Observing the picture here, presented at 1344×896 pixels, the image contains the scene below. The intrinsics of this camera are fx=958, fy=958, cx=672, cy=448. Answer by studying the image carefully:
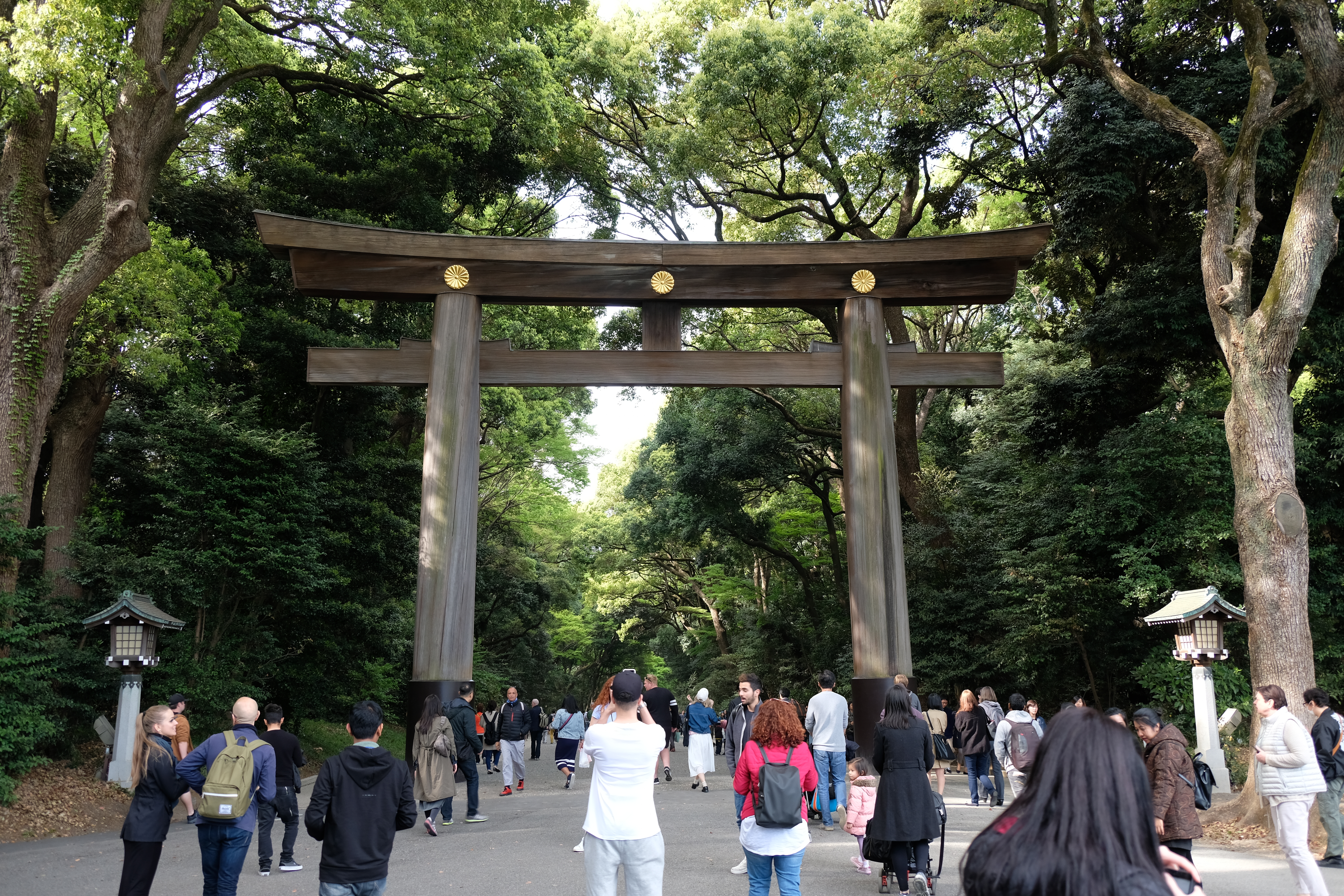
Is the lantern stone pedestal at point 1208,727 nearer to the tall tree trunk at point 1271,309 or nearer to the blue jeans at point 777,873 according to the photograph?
the tall tree trunk at point 1271,309

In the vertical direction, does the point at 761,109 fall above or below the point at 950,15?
below

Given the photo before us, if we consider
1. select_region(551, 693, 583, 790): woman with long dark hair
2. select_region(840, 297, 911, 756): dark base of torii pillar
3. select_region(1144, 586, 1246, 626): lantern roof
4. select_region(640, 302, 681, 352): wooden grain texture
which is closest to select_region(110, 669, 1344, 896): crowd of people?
select_region(840, 297, 911, 756): dark base of torii pillar

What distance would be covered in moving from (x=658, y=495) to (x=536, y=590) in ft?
16.9

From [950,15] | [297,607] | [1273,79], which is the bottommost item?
[297,607]

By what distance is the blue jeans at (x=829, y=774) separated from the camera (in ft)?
31.1

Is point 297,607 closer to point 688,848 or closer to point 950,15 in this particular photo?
point 688,848

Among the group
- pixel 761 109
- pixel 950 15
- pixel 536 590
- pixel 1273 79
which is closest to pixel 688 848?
pixel 1273 79

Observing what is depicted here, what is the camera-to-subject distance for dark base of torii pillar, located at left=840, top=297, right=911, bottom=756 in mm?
11164

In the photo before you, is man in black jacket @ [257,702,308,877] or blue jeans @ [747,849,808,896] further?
man in black jacket @ [257,702,308,877]

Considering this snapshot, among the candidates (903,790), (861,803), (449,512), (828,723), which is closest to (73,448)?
(449,512)

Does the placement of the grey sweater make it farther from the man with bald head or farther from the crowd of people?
the man with bald head

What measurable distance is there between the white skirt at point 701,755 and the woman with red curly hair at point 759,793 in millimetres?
9129

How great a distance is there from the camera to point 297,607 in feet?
53.1

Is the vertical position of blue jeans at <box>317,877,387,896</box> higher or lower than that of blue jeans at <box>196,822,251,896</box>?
higher
